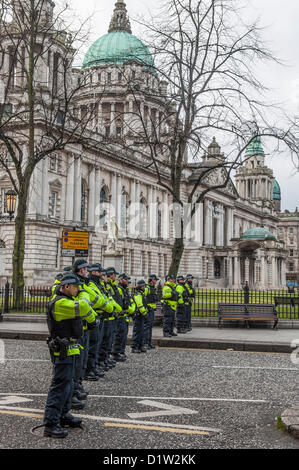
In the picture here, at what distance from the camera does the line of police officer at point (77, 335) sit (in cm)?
581

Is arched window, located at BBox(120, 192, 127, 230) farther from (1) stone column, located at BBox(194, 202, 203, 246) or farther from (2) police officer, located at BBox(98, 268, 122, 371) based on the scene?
(2) police officer, located at BBox(98, 268, 122, 371)

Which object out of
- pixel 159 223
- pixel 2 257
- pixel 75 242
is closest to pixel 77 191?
pixel 2 257

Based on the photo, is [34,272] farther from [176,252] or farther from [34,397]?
[34,397]

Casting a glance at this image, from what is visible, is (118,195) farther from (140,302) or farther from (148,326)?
(140,302)

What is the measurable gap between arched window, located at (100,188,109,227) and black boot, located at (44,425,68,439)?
48885mm

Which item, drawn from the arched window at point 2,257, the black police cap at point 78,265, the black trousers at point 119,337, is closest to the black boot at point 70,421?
the black police cap at point 78,265

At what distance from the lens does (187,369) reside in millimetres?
10062

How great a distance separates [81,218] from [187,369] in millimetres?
42941

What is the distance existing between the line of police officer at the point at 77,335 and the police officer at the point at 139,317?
764 millimetres

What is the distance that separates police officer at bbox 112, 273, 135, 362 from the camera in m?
11.3

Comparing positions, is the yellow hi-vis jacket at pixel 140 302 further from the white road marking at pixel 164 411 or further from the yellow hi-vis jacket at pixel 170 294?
the white road marking at pixel 164 411

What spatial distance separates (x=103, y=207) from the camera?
55531 mm

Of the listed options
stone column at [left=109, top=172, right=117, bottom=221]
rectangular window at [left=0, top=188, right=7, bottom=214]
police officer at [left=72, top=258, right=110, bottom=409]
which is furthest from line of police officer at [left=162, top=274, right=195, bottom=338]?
stone column at [left=109, top=172, right=117, bottom=221]
